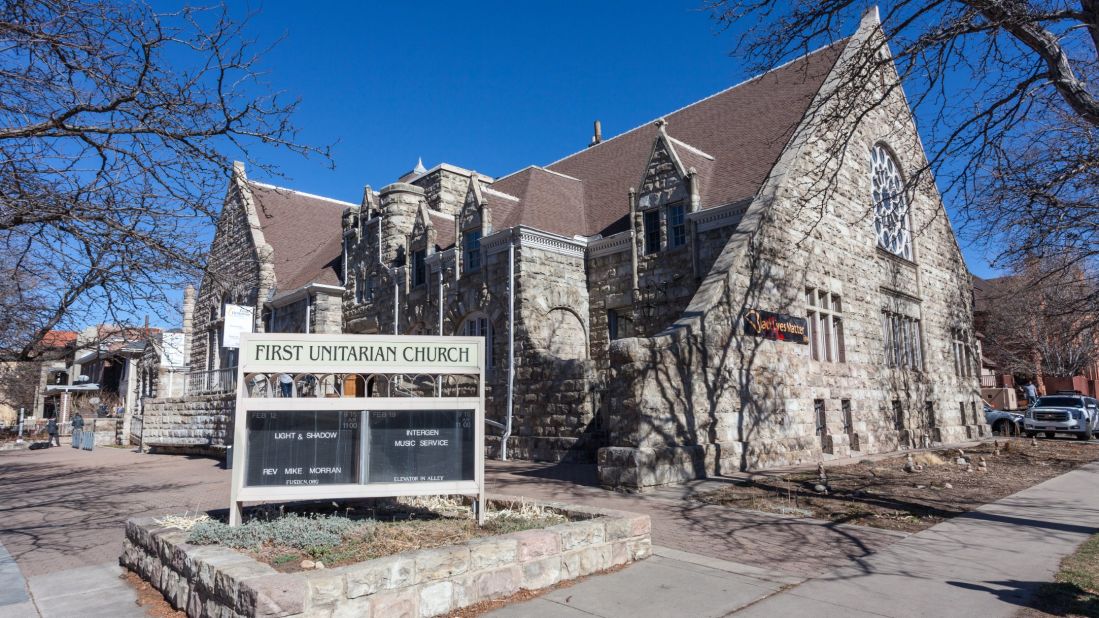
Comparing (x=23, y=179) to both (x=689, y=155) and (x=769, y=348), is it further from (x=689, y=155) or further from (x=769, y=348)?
(x=689, y=155)

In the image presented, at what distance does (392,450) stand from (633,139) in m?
20.2

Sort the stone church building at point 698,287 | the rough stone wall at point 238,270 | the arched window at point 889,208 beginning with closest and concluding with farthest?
the stone church building at point 698,287 → the arched window at point 889,208 → the rough stone wall at point 238,270

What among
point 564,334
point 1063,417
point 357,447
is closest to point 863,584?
point 357,447

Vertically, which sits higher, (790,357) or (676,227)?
(676,227)

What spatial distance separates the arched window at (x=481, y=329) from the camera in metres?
19.2

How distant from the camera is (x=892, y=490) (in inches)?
432

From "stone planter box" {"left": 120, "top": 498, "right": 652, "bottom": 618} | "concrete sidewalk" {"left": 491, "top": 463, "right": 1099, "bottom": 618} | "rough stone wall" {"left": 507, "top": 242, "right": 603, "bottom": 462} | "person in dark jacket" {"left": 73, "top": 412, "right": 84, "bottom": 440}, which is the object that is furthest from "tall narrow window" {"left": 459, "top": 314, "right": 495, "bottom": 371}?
"person in dark jacket" {"left": 73, "top": 412, "right": 84, "bottom": 440}

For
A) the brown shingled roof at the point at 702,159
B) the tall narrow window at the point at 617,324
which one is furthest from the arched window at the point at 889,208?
the tall narrow window at the point at 617,324

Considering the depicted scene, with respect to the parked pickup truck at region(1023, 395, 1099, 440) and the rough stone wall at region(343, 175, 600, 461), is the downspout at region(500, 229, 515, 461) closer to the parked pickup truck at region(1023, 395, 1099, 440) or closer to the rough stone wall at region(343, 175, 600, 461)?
the rough stone wall at region(343, 175, 600, 461)

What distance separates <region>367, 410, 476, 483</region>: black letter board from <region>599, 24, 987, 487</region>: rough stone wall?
460cm

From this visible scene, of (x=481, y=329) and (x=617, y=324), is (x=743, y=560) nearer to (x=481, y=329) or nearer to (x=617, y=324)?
(x=617, y=324)

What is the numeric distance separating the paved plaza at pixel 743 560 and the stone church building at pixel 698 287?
2.79 meters

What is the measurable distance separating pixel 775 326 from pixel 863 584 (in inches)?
362

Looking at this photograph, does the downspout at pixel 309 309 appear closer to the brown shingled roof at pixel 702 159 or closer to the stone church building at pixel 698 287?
the stone church building at pixel 698 287
